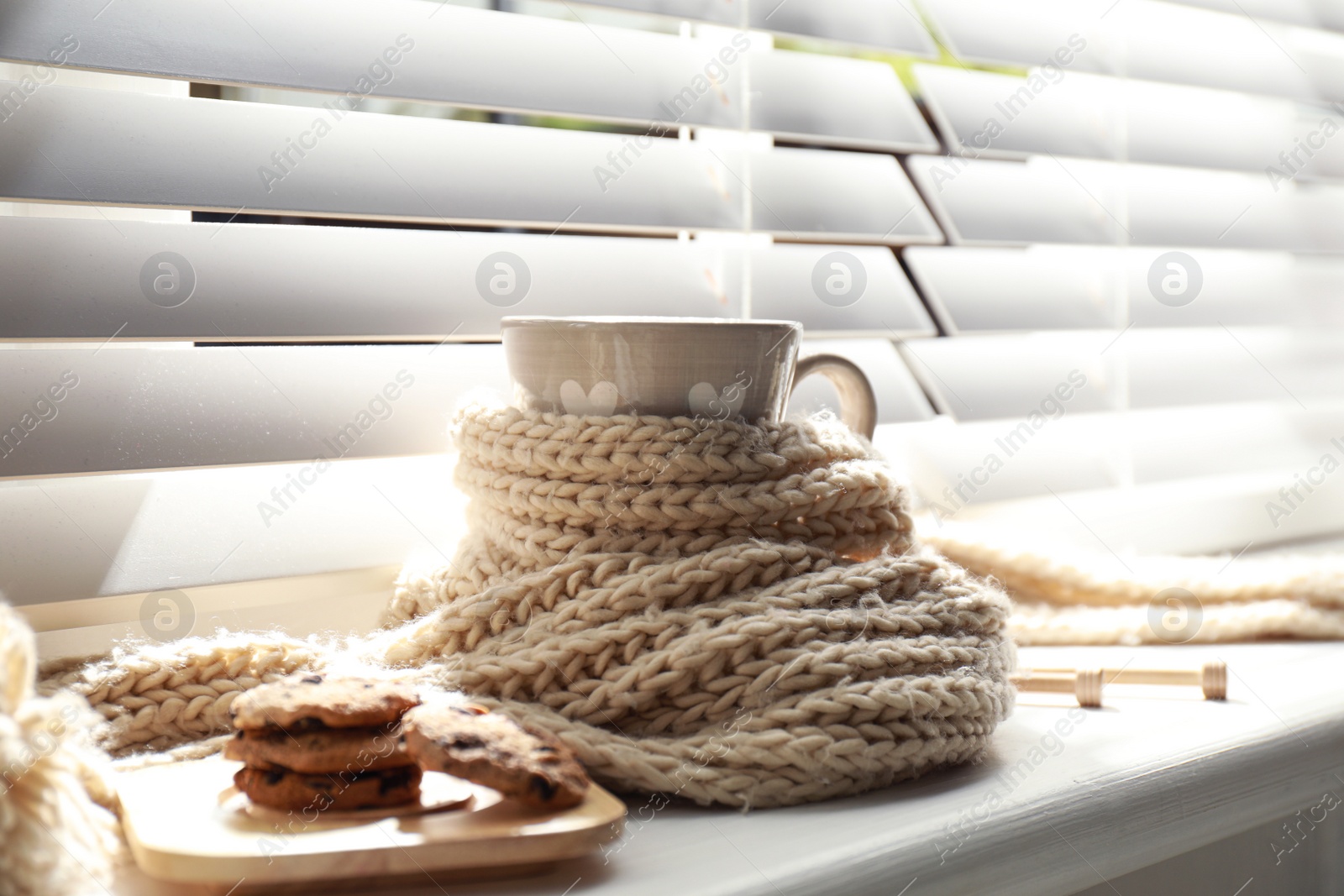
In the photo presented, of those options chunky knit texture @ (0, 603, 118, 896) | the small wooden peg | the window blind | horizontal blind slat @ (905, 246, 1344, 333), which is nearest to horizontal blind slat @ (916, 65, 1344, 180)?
the window blind

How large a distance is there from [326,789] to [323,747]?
24 millimetres

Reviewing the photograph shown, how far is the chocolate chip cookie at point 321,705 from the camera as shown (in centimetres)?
48

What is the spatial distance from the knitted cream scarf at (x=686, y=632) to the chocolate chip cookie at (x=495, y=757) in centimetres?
6

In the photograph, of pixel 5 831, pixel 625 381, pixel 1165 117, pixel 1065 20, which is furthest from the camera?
pixel 1165 117

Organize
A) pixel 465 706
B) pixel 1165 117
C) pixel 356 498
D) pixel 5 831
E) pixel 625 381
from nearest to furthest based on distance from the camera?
pixel 5 831 < pixel 465 706 < pixel 625 381 < pixel 356 498 < pixel 1165 117

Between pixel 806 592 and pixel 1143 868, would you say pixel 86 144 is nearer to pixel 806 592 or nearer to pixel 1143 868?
pixel 806 592

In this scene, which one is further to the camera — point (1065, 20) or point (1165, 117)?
point (1165, 117)

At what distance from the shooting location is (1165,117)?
4.41 feet

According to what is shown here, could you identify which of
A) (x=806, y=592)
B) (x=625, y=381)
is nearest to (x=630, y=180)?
(x=625, y=381)

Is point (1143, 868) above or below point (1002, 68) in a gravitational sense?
below

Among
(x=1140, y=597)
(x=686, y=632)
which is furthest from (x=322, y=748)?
(x=1140, y=597)

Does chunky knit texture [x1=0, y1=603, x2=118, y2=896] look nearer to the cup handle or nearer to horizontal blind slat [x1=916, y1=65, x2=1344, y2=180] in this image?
the cup handle

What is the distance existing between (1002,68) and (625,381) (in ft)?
2.98

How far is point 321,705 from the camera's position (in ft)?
1.57
